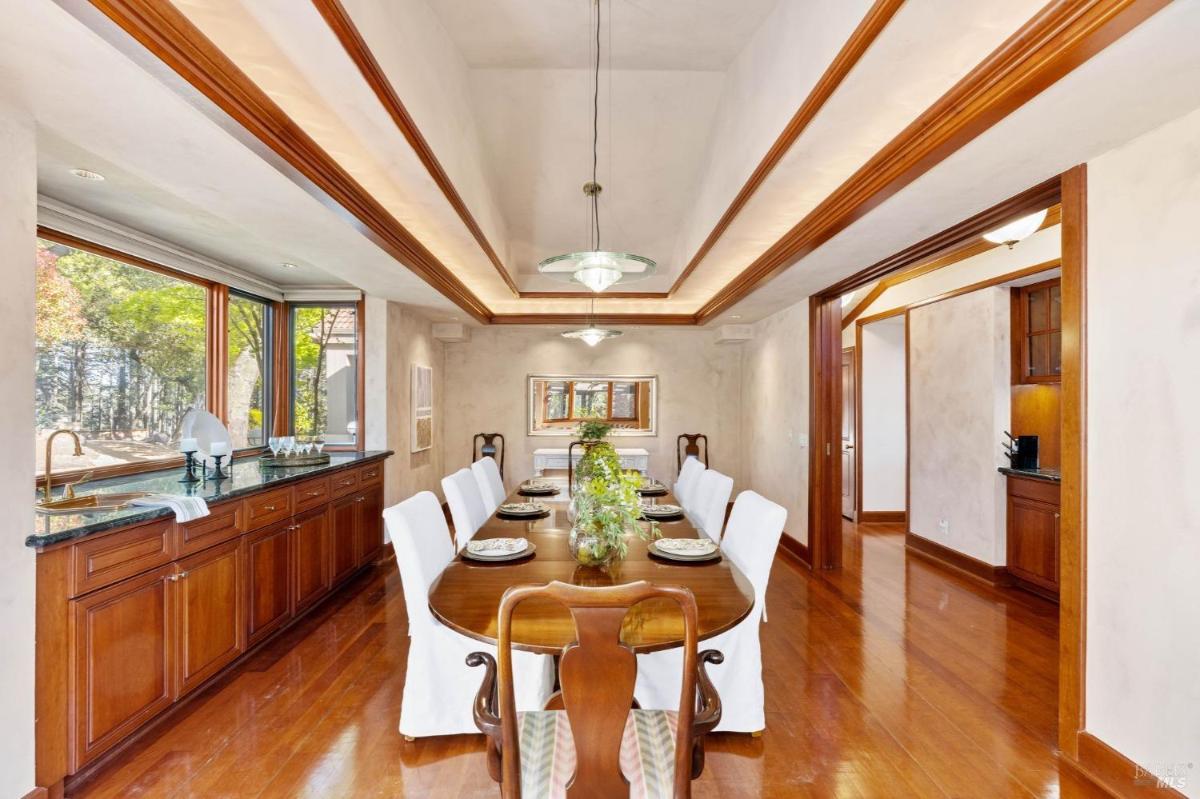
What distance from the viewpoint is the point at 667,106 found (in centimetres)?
348

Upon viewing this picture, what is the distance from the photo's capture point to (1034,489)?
3.82 metres

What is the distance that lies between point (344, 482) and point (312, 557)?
60 centimetres

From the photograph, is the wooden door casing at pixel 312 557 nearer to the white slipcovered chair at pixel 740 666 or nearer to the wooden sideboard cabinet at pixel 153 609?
the wooden sideboard cabinet at pixel 153 609

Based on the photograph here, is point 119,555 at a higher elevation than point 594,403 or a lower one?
lower

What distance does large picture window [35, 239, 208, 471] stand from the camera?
2824 millimetres

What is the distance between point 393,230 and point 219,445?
1.51 m

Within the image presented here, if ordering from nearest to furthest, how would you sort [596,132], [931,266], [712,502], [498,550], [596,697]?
[596,697] → [498,550] → [712,502] → [596,132] → [931,266]

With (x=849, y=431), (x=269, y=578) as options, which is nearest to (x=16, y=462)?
(x=269, y=578)

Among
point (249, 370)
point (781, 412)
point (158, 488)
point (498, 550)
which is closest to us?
point (498, 550)

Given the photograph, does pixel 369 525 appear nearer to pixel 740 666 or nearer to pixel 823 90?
pixel 740 666

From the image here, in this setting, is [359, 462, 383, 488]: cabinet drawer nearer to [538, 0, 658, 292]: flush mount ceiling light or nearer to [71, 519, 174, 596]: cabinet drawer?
[71, 519, 174, 596]: cabinet drawer

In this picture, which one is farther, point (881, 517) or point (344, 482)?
point (881, 517)

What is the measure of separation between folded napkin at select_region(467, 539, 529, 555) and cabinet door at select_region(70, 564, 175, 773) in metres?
1.24

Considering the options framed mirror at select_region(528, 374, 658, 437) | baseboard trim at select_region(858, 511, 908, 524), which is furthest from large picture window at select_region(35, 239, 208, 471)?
baseboard trim at select_region(858, 511, 908, 524)
